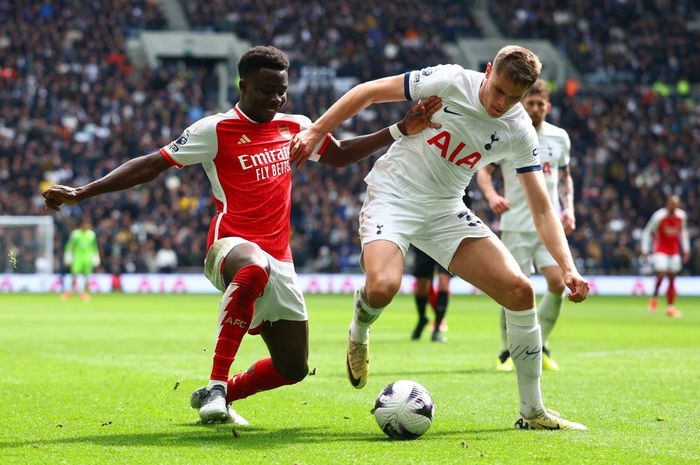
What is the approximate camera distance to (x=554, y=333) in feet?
51.8

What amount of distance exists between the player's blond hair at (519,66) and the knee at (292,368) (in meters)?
2.11

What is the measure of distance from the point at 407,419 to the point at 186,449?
1227 mm

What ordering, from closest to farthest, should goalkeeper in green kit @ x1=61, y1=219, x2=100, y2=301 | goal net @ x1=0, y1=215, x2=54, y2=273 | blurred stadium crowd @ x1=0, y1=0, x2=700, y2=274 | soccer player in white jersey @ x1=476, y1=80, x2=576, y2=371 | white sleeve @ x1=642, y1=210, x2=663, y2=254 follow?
soccer player in white jersey @ x1=476, y1=80, x2=576, y2=371
white sleeve @ x1=642, y1=210, x2=663, y2=254
goalkeeper in green kit @ x1=61, y1=219, x2=100, y2=301
goal net @ x1=0, y1=215, x2=54, y2=273
blurred stadium crowd @ x1=0, y1=0, x2=700, y2=274

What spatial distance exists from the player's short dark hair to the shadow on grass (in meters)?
2.12

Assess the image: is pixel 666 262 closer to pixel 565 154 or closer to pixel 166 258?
pixel 565 154

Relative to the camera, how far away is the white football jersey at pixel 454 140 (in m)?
6.59

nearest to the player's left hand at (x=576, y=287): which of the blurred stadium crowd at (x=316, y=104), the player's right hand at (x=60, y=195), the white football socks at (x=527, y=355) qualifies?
the white football socks at (x=527, y=355)

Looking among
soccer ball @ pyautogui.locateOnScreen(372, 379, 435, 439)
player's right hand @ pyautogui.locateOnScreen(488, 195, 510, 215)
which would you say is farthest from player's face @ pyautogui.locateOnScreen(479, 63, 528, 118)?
player's right hand @ pyautogui.locateOnScreen(488, 195, 510, 215)

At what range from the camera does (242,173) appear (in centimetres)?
662

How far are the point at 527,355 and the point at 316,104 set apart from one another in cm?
3120

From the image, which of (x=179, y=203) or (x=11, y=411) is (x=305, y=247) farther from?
(x=11, y=411)

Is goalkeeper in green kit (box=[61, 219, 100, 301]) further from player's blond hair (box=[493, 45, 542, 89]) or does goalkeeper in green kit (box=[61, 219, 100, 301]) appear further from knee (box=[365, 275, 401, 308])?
player's blond hair (box=[493, 45, 542, 89])

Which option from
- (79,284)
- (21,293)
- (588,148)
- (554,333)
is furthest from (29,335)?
(588,148)

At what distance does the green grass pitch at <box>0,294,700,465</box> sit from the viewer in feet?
18.4
